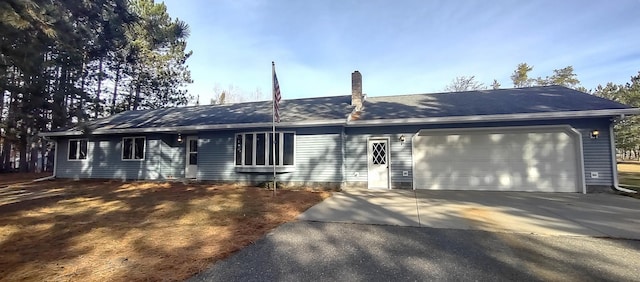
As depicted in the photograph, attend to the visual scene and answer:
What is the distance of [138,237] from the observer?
4613 mm

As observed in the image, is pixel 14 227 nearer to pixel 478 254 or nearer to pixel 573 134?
pixel 478 254

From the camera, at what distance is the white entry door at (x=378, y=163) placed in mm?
10438

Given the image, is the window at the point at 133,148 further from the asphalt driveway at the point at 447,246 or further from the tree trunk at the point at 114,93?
the tree trunk at the point at 114,93

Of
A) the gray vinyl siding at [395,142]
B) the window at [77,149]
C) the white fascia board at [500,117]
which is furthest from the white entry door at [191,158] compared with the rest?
the white fascia board at [500,117]

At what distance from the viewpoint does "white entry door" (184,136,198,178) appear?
12.5 meters

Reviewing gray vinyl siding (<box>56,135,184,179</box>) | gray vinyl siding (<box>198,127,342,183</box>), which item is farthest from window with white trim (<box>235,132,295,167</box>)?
gray vinyl siding (<box>56,135,184,179</box>)

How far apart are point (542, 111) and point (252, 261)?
32.4ft

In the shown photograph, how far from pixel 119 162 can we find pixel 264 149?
7.32 metres

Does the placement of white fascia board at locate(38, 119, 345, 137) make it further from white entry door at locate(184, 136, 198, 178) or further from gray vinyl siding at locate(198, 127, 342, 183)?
white entry door at locate(184, 136, 198, 178)

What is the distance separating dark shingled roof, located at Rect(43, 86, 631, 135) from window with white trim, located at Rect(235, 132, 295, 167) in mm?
562

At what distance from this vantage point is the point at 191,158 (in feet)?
41.5

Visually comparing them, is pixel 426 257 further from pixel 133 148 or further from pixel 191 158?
pixel 133 148

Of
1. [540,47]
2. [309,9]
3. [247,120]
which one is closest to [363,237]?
[247,120]

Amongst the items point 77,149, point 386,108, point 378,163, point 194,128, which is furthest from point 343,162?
point 77,149
